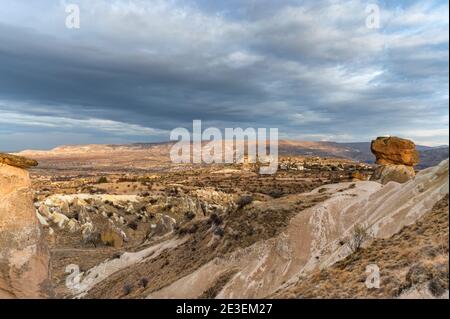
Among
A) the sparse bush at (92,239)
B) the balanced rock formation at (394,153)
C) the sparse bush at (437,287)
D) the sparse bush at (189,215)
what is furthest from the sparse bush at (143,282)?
the sparse bush at (189,215)

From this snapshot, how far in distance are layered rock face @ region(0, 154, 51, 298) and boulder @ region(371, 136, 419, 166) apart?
1297 inches

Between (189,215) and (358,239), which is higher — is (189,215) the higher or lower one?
the lower one

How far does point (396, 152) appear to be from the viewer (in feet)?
128

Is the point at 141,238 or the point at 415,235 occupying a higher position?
the point at 415,235

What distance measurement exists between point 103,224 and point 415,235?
3710 cm

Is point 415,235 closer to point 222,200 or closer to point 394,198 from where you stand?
point 394,198

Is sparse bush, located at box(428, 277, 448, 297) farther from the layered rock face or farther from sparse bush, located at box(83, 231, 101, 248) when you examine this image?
sparse bush, located at box(83, 231, 101, 248)

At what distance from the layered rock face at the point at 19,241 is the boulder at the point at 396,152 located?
1297 inches

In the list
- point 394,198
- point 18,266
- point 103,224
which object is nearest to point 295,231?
point 394,198

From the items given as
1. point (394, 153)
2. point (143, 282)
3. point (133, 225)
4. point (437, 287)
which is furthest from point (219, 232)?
point (133, 225)

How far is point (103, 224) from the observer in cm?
4406

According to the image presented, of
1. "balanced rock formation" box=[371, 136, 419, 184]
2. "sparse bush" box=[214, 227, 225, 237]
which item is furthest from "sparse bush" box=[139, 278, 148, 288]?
"balanced rock formation" box=[371, 136, 419, 184]

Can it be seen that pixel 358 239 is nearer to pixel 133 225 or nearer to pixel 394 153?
pixel 394 153

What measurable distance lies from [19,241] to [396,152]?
3445cm
